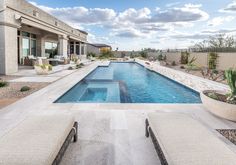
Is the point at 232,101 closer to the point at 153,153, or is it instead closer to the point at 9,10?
the point at 153,153

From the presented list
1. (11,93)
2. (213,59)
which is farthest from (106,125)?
(213,59)

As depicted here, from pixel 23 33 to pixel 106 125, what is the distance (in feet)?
52.5

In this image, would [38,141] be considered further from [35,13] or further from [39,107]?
[35,13]

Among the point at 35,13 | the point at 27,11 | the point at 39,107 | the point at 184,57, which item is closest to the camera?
the point at 39,107

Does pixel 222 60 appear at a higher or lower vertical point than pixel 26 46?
lower

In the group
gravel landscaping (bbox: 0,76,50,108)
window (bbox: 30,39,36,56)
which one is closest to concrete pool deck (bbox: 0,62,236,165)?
gravel landscaping (bbox: 0,76,50,108)

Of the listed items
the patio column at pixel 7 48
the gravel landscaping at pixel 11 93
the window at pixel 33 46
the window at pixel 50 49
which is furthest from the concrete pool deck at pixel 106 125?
the window at pixel 50 49

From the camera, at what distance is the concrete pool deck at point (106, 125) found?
3.16m

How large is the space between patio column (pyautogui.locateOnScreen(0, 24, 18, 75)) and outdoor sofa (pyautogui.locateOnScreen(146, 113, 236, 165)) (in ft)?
34.8

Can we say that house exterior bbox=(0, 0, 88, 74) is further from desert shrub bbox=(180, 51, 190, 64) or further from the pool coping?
desert shrub bbox=(180, 51, 190, 64)

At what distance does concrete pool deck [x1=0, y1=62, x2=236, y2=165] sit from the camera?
3156mm

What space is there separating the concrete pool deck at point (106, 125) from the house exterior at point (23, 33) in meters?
6.24

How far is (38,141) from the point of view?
8.55 ft

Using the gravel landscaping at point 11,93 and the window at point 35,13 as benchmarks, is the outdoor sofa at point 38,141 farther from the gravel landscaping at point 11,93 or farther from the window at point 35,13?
the window at point 35,13
